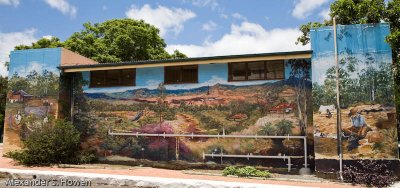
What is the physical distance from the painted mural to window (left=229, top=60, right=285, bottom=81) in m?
7.56

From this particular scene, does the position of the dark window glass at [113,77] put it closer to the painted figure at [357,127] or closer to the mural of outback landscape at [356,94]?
the mural of outback landscape at [356,94]

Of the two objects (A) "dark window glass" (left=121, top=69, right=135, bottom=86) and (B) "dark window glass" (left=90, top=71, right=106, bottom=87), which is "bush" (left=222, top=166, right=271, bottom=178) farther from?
(B) "dark window glass" (left=90, top=71, right=106, bottom=87)

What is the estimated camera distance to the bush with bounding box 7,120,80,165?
13.4 metres

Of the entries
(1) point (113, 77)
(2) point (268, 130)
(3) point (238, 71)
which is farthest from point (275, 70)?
(1) point (113, 77)

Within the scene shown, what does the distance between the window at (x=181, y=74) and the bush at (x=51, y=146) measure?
4.42 metres

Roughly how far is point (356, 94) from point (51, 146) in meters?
11.0

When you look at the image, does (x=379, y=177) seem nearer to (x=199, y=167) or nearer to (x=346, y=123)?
(x=346, y=123)

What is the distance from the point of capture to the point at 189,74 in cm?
1377

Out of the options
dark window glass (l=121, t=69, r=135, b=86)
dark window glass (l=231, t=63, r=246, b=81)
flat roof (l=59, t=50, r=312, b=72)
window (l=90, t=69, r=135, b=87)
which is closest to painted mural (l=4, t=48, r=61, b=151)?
flat roof (l=59, t=50, r=312, b=72)

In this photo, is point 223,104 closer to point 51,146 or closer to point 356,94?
Answer: point 356,94

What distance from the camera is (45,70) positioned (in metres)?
15.3

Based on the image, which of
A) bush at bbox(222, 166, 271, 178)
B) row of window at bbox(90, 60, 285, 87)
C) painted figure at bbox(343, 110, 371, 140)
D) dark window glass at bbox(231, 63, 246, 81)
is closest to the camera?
painted figure at bbox(343, 110, 371, 140)

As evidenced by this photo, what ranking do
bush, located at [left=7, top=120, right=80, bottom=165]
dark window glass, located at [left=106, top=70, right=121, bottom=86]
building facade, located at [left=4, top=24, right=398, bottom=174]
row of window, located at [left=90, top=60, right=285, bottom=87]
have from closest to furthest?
building facade, located at [left=4, top=24, right=398, bottom=174]
row of window, located at [left=90, top=60, right=285, bottom=87]
bush, located at [left=7, top=120, right=80, bottom=165]
dark window glass, located at [left=106, top=70, right=121, bottom=86]

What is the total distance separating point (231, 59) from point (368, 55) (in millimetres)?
4424
